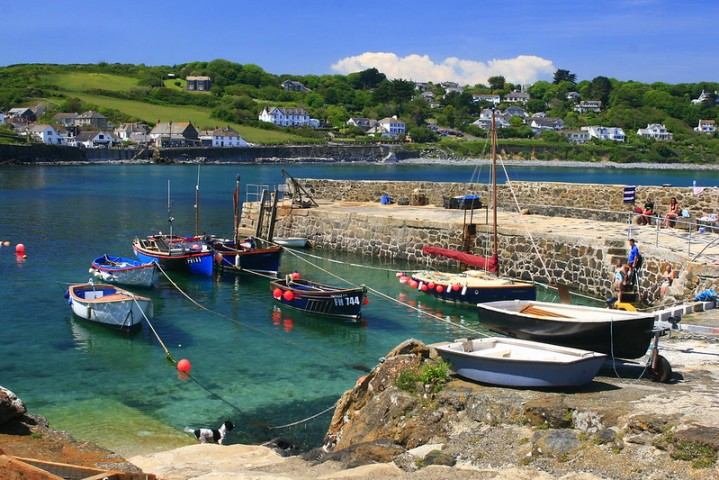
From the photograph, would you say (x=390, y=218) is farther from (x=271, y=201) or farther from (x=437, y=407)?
(x=437, y=407)

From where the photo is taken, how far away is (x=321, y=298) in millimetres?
22094

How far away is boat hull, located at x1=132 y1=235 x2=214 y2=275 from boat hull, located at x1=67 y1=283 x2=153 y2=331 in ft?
23.3

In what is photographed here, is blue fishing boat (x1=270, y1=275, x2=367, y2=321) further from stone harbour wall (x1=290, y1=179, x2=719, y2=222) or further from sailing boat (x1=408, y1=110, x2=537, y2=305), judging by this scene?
stone harbour wall (x1=290, y1=179, x2=719, y2=222)

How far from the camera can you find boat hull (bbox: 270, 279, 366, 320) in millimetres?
21703

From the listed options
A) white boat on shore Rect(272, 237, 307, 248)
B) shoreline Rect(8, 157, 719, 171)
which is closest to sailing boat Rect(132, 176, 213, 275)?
white boat on shore Rect(272, 237, 307, 248)

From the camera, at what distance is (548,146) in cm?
19150

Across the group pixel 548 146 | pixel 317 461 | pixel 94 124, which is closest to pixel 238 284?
pixel 317 461

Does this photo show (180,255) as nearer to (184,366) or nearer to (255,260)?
(255,260)

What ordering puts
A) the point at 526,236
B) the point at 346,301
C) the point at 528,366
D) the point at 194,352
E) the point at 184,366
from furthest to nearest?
the point at 526,236
the point at 346,301
the point at 194,352
the point at 184,366
the point at 528,366

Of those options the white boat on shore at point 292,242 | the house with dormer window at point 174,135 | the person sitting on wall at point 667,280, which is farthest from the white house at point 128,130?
the person sitting on wall at point 667,280

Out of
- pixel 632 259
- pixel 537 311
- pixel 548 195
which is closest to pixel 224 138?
pixel 548 195

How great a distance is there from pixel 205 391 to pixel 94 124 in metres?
157

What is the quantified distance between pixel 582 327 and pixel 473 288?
1098 cm

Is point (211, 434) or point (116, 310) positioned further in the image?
point (116, 310)
